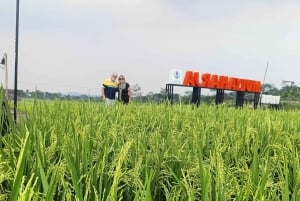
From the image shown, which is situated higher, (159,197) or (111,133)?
(111,133)

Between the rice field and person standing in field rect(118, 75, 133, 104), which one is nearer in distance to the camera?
the rice field

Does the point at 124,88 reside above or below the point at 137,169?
above

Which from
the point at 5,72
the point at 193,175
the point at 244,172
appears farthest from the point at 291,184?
the point at 5,72

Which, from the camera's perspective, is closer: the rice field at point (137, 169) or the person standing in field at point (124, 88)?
the rice field at point (137, 169)

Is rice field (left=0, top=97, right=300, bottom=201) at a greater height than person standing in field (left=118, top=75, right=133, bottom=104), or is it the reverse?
person standing in field (left=118, top=75, right=133, bottom=104)

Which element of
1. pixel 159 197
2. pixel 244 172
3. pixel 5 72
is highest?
pixel 5 72

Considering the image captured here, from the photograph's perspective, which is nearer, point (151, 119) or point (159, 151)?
point (159, 151)

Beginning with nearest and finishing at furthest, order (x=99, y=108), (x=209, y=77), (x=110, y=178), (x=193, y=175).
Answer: (x=110, y=178) < (x=193, y=175) < (x=99, y=108) < (x=209, y=77)

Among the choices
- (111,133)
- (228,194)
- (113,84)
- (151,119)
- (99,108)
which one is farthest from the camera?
(113,84)

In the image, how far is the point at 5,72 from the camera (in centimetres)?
470

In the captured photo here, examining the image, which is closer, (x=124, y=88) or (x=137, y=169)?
(x=137, y=169)

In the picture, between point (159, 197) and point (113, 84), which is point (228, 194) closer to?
point (159, 197)

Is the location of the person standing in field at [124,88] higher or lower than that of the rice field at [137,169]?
higher

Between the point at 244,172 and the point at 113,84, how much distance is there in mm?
7836
